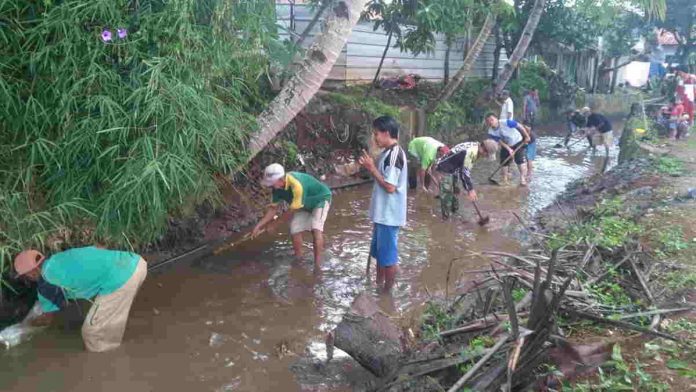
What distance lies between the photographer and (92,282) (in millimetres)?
4461

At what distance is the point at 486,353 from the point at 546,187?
8630 mm

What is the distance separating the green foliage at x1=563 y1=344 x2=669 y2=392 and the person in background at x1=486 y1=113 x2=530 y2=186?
7.67 m

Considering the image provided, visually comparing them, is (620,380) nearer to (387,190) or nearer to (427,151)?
(387,190)

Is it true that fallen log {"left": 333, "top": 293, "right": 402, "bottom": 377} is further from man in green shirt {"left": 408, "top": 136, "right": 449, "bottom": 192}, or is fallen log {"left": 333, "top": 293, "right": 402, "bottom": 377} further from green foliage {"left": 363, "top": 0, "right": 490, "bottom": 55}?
green foliage {"left": 363, "top": 0, "right": 490, "bottom": 55}

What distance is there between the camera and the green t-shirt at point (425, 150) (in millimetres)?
8930

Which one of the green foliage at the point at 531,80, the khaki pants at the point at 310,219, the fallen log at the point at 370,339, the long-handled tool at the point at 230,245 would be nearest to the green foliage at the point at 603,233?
the fallen log at the point at 370,339

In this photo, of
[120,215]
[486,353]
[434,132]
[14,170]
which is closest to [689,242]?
[486,353]

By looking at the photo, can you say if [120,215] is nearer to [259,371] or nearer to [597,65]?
[259,371]

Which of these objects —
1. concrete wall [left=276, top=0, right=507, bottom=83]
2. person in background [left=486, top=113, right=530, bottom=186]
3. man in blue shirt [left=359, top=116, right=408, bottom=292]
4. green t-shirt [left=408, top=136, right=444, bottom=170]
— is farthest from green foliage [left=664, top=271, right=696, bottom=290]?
concrete wall [left=276, top=0, right=507, bottom=83]

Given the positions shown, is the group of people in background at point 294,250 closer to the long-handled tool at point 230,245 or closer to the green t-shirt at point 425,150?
the green t-shirt at point 425,150


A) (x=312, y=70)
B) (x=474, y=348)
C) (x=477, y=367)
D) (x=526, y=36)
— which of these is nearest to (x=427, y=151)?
(x=312, y=70)

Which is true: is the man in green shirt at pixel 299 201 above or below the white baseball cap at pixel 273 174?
below

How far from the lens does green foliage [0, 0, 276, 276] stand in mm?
4559

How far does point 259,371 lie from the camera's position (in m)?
4.44
